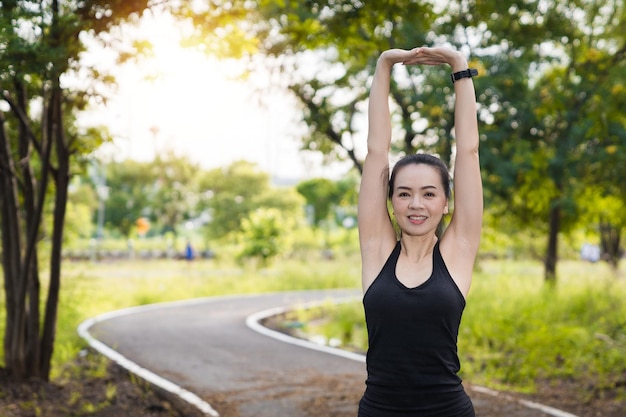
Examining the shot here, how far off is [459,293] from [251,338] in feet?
32.8

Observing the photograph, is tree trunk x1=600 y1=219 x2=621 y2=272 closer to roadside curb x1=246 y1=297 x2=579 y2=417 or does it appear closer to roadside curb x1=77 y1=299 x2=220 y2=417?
roadside curb x1=246 y1=297 x2=579 y2=417

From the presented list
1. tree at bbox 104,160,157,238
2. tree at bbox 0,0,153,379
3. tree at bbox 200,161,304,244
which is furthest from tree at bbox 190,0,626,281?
tree at bbox 104,160,157,238

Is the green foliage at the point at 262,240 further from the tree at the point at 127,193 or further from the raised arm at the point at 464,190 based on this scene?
the raised arm at the point at 464,190

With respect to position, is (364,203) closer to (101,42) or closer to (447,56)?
(447,56)

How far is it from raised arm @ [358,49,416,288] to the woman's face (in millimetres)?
147

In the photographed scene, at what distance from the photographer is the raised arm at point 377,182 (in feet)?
9.56

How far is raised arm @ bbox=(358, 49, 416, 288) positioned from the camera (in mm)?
2914

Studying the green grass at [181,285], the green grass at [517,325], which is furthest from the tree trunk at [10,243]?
the green grass at [181,285]

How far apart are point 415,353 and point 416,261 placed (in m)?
0.36

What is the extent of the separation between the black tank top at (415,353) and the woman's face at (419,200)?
0.74 feet

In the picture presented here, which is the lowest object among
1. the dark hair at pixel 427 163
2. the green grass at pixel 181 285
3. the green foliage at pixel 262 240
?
the green grass at pixel 181 285

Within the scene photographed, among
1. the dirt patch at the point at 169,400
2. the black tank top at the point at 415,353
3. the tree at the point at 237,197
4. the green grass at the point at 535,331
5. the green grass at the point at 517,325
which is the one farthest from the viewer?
the tree at the point at 237,197

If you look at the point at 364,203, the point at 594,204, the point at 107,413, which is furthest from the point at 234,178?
the point at 364,203

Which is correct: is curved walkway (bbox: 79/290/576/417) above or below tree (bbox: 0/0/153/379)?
below
